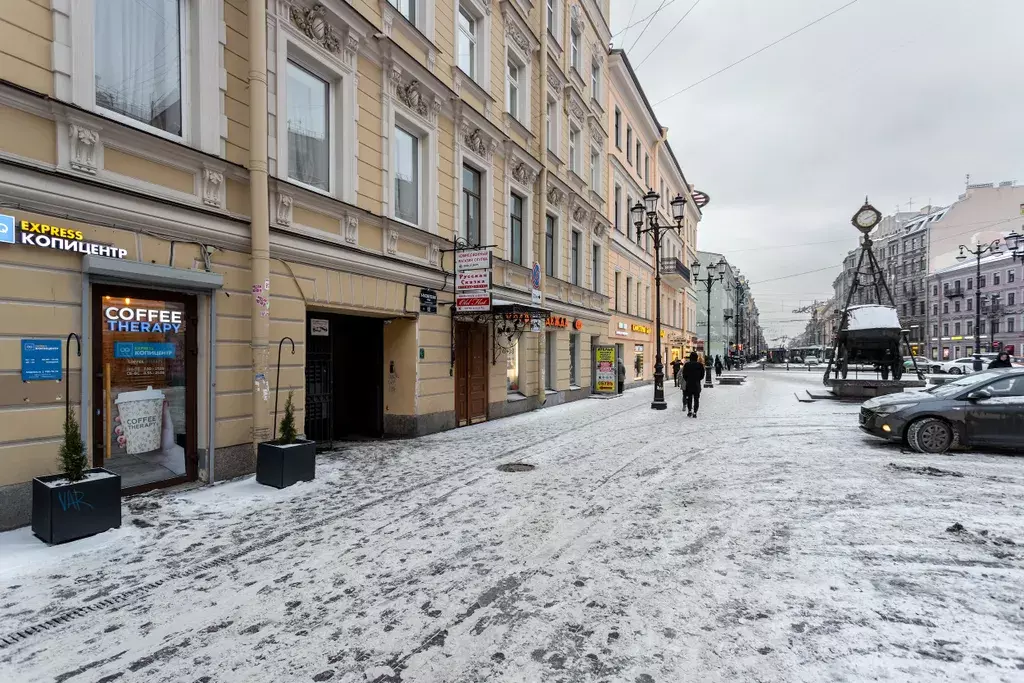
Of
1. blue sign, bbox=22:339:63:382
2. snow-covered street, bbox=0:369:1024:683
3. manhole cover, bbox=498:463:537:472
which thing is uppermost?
blue sign, bbox=22:339:63:382

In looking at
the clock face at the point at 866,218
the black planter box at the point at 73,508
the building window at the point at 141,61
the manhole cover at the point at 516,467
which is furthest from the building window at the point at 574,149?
the black planter box at the point at 73,508

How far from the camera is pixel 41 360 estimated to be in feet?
16.9

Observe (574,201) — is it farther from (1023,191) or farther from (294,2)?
(1023,191)

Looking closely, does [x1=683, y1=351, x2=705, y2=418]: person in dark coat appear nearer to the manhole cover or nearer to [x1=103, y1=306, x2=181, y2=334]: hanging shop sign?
the manhole cover

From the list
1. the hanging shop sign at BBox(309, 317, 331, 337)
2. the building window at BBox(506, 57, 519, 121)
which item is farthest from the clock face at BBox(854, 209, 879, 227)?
the hanging shop sign at BBox(309, 317, 331, 337)

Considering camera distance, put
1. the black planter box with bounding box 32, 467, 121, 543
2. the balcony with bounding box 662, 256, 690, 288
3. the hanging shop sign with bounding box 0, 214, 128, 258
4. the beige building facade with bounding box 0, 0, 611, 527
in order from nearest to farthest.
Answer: the black planter box with bounding box 32, 467, 121, 543
the hanging shop sign with bounding box 0, 214, 128, 258
the beige building facade with bounding box 0, 0, 611, 527
the balcony with bounding box 662, 256, 690, 288

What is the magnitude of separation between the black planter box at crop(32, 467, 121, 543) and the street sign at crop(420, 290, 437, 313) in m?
6.39

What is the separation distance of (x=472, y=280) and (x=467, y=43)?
6.38 metres

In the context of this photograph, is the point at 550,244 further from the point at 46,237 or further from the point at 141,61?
the point at 46,237

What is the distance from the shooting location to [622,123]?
82.4 ft

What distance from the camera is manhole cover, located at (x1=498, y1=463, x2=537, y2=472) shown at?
7816 millimetres

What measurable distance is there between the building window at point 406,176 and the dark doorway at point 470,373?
280cm

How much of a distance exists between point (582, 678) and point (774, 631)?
134 cm

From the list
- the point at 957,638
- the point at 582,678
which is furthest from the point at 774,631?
the point at 582,678
